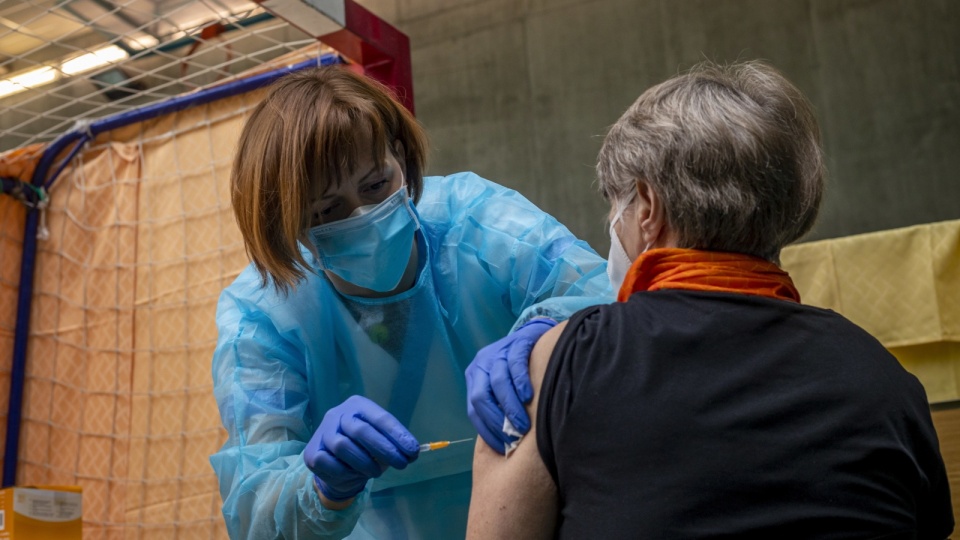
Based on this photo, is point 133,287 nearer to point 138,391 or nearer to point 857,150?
point 138,391

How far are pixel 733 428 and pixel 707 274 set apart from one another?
154 mm

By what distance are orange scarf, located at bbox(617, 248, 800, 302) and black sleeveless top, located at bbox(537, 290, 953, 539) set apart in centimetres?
2

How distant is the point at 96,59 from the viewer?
2541 mm

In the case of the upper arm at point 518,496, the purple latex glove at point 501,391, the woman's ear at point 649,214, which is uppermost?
the woman's ear at point 649,214

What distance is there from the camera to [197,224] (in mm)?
2736

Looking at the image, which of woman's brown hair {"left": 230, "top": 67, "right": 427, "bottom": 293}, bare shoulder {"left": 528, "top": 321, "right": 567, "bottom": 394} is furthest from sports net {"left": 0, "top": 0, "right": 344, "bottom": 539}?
bare shoulder {"left": 528, "top": 321, "right": 567, "bottom": 394}

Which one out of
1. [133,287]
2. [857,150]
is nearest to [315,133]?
[133,287]

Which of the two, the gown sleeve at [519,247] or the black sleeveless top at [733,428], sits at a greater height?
the gown sleeve at [519,247]

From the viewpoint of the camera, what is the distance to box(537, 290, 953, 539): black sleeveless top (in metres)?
0.77

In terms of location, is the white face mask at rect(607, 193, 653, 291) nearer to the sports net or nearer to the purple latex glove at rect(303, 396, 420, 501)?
the purple latex glove at rect(303, 396, 420, 501)

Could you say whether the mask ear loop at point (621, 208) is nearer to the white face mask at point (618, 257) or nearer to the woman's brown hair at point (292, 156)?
the white face mask at point (618, 257)

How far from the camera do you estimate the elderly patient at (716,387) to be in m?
0.77

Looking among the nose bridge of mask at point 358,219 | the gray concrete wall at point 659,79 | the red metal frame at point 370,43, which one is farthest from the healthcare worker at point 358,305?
the gray concrete wall at point 659,79

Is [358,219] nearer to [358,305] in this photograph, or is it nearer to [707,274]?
[358,305]
